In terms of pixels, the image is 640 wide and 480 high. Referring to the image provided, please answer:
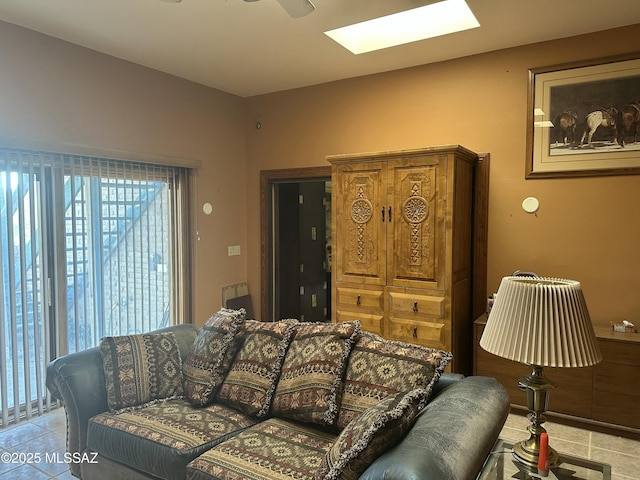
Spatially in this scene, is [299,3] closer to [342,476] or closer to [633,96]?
[342,476]

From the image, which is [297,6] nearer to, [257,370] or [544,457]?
[257,370]

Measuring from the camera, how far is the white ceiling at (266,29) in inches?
111

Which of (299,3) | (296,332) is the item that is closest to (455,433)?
(296,332)

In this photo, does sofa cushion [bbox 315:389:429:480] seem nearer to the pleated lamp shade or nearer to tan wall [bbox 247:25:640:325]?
the pleated lamp shade

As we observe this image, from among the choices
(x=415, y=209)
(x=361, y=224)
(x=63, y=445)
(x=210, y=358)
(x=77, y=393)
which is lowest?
(x=63, y=445)

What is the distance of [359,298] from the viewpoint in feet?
12.1

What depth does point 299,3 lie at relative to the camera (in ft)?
7.49

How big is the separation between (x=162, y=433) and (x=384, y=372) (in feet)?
3.69

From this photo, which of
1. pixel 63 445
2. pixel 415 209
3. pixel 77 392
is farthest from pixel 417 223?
pixel 63 445

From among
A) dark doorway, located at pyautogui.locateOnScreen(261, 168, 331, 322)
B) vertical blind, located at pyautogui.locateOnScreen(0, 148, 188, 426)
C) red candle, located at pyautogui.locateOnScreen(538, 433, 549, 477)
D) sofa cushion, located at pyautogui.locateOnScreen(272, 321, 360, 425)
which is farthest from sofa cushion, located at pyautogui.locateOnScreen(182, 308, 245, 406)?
dark doorway, located at pyautogui.locateOnScreen(261, 168, 331, 322)

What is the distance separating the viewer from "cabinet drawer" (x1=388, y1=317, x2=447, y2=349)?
3.34 m

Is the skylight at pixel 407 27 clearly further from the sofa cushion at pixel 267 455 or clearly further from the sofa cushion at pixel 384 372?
the sofa cushion at pixel 267 455

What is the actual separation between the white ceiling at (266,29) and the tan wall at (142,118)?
173 millimetres

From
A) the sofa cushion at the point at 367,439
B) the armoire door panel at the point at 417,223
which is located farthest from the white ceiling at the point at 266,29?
the sofa cushion at the point at 367,439
